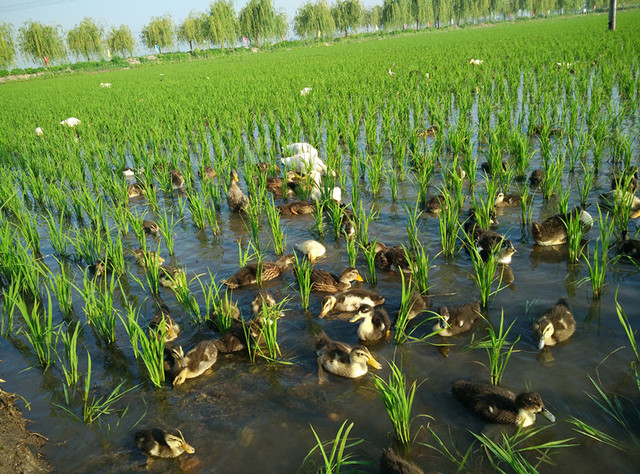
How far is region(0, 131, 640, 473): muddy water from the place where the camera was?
9.84 ft

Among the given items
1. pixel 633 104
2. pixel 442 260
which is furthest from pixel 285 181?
pixel 633 104

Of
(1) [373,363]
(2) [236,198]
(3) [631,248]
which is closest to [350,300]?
(1) [373,363]

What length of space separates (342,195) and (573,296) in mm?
4074

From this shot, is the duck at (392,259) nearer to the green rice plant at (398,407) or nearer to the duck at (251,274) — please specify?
the duck at (251,274)

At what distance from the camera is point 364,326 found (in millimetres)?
3936

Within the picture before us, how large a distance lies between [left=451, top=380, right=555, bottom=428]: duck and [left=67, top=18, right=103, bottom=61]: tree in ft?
254

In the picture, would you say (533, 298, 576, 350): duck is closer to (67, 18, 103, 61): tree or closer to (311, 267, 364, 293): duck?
(311, 267, 364, 293): duck

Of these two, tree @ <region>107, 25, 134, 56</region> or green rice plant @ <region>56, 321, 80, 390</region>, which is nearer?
green rice plant @ <region>56, 321, 80, 390</region>

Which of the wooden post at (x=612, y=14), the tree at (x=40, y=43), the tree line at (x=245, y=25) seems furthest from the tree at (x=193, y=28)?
the wooden post at (x=612, y=14)

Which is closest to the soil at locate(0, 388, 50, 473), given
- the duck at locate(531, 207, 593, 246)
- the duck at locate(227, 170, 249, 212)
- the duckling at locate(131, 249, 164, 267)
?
the duckling at locate(131, 249, 164, 267)

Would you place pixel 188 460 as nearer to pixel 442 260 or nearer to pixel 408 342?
pixel 408 342

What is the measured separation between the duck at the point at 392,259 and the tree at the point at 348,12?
83.1 m

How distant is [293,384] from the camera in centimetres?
362

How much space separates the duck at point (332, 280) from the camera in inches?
188
